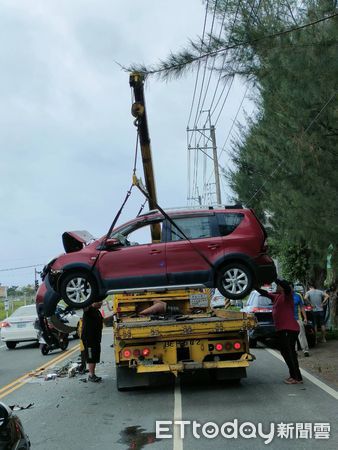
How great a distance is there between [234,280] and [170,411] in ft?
6.71

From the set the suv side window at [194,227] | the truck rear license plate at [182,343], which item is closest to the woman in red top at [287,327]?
the truck rear license plate at [182,343]

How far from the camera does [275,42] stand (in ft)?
24.8

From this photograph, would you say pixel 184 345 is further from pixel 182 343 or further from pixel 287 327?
pixel 287 327

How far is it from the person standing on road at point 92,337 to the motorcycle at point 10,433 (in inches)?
273

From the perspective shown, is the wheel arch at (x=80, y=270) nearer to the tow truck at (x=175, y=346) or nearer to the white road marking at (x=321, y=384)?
the tow truck at (x=175, y=346)

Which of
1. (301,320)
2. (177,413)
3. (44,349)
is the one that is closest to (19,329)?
(44,349)

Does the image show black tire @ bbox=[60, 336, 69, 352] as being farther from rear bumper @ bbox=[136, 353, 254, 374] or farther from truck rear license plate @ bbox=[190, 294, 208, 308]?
rear bumper @ bbox=[136, 353, 254, 374]

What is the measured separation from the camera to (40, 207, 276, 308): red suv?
8.27m

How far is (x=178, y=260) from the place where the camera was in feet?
27.3

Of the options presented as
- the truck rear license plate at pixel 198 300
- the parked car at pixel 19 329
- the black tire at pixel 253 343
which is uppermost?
the truck rear license plate at pixel 198 300

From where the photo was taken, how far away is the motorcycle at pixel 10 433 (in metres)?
4.19

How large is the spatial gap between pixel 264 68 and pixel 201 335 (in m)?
4.40

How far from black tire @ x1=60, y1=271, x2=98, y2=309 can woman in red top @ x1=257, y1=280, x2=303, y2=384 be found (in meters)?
3.27

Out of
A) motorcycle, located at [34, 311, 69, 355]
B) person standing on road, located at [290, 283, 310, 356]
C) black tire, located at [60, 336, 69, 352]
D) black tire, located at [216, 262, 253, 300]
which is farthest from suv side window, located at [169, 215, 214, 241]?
black tire, located at [60, 336, 69, 352]
